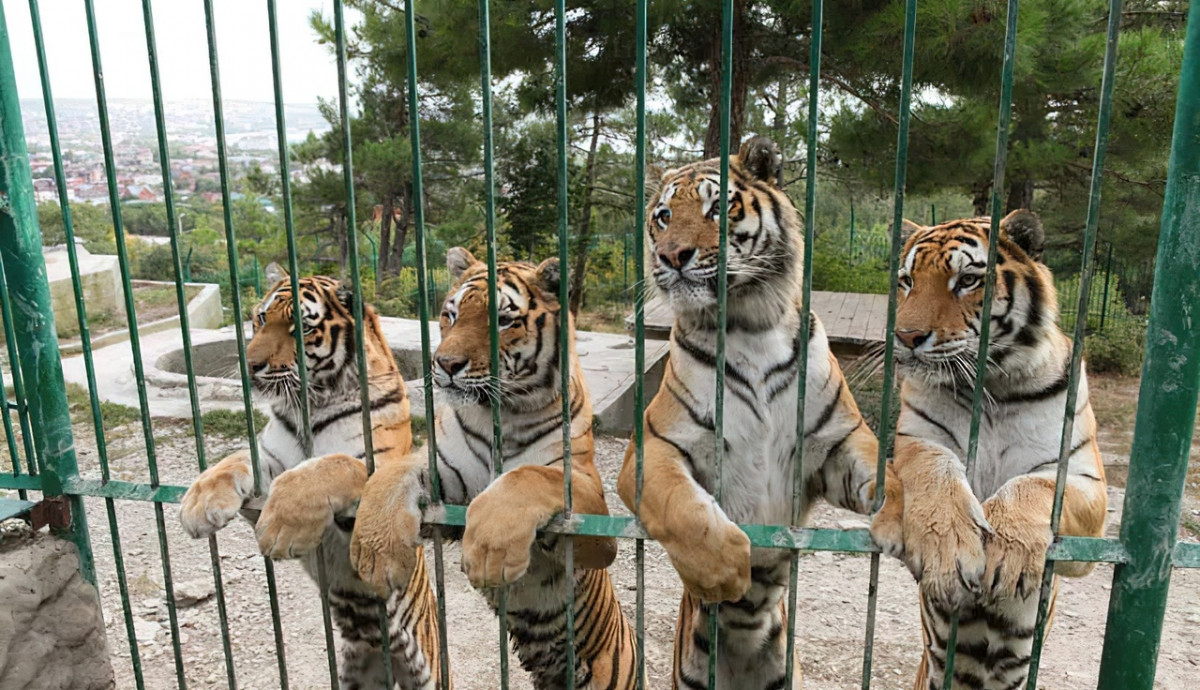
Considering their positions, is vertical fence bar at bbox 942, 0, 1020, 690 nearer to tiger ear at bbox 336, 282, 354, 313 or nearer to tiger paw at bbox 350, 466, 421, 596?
tiger paw at bbox 350, 466, 421, 596

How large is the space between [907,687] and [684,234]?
2.27 meters

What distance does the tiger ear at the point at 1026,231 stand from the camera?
1.90 meters

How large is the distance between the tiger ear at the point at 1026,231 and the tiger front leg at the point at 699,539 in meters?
0.98

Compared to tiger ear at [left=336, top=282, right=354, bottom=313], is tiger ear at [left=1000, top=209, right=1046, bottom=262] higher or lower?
higher

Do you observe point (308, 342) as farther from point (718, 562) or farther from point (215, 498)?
point (718, 562)

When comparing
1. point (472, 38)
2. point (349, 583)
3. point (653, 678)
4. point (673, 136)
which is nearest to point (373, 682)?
point (349, 583)

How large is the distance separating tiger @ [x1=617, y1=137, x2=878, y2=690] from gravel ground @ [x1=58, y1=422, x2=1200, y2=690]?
5.06ft

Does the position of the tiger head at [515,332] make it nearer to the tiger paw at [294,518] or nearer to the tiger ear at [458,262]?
the tiger ear at [458,262]

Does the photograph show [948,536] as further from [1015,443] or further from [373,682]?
[373,682]

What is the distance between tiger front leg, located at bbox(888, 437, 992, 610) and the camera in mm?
1445

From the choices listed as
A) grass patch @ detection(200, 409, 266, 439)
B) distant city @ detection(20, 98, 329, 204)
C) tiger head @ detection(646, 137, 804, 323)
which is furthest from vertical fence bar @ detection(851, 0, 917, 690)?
distant city @ detection(20, 98, 329, 204)

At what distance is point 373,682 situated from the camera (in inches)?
101

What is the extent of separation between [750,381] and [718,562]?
0.64 metres

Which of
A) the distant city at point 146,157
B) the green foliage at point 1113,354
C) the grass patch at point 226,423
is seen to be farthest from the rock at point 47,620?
the green foliage at point 1113,354
